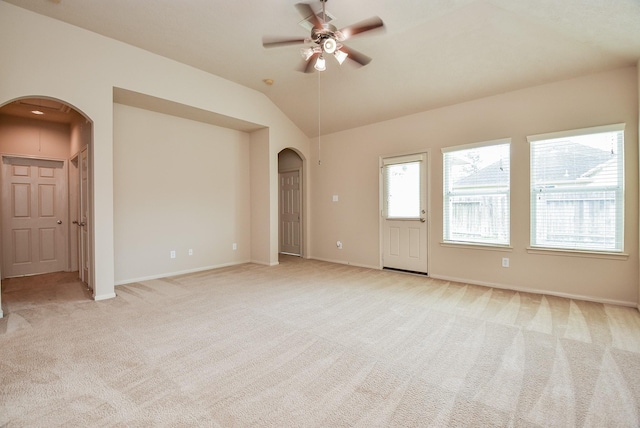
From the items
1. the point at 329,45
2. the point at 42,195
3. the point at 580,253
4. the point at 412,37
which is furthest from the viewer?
the point at 42,195

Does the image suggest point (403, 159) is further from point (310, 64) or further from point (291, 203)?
point (291, 203)

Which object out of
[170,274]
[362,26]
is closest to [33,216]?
[170,274]

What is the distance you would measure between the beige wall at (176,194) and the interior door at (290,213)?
128cm

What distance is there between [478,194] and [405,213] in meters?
1.21

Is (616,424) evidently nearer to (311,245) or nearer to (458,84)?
(458,84)

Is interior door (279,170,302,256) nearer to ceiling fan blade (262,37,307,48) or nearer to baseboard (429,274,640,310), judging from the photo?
baseboard (429,274,640,310)

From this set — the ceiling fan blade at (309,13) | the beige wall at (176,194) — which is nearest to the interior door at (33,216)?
the beige wall at (176,194)

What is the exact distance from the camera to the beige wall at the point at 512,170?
3467 mm

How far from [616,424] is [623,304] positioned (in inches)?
106

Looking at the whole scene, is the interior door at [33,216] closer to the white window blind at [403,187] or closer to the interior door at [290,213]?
the interior door at [290,213]

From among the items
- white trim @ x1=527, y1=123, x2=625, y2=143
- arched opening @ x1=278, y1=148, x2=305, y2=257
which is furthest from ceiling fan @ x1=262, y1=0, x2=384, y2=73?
arched opening @ x1=278, y1=148, x2=305, y2=257

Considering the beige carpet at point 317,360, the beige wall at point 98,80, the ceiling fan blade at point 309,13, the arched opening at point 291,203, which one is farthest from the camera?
the arched opening at point 291,203

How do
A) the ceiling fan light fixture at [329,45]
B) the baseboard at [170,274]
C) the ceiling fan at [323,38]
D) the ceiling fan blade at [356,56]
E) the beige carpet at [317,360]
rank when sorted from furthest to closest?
the baseboard at [170,274] → the ceiling fan blade at [356,56] → the ceiling fan light fixture at [329,45] → the ceiling fan at [323,38] → the beige carpet at [317,360]

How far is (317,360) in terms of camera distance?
7.50ft
